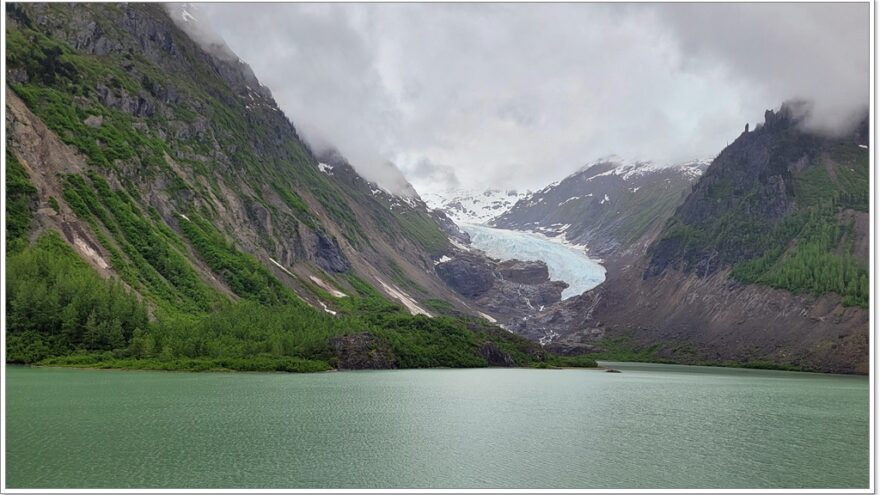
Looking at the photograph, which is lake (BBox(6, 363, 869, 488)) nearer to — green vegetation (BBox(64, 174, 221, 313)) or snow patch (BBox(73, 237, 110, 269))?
snow patch (BBox(73, 237, 110, 269))

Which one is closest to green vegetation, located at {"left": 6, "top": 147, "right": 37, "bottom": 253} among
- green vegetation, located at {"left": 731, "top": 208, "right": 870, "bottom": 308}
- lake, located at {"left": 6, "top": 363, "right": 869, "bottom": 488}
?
lake, located at {"left": 6, "top": 363, "right": 869, "bottom": 488}

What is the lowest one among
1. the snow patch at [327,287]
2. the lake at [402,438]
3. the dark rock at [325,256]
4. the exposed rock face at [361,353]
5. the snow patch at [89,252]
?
the lake at [402,438]

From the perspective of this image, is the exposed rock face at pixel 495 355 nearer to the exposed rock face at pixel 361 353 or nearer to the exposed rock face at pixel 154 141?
the exposed rock face at pixel 361 353

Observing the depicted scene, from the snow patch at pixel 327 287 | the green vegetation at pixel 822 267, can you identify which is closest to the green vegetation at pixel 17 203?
the snow patch at pixel 327 287

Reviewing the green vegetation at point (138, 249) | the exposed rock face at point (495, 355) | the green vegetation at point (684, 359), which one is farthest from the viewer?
the green vegetation at point (684, 359)

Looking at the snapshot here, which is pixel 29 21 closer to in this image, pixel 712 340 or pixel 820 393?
pixel 820 393
